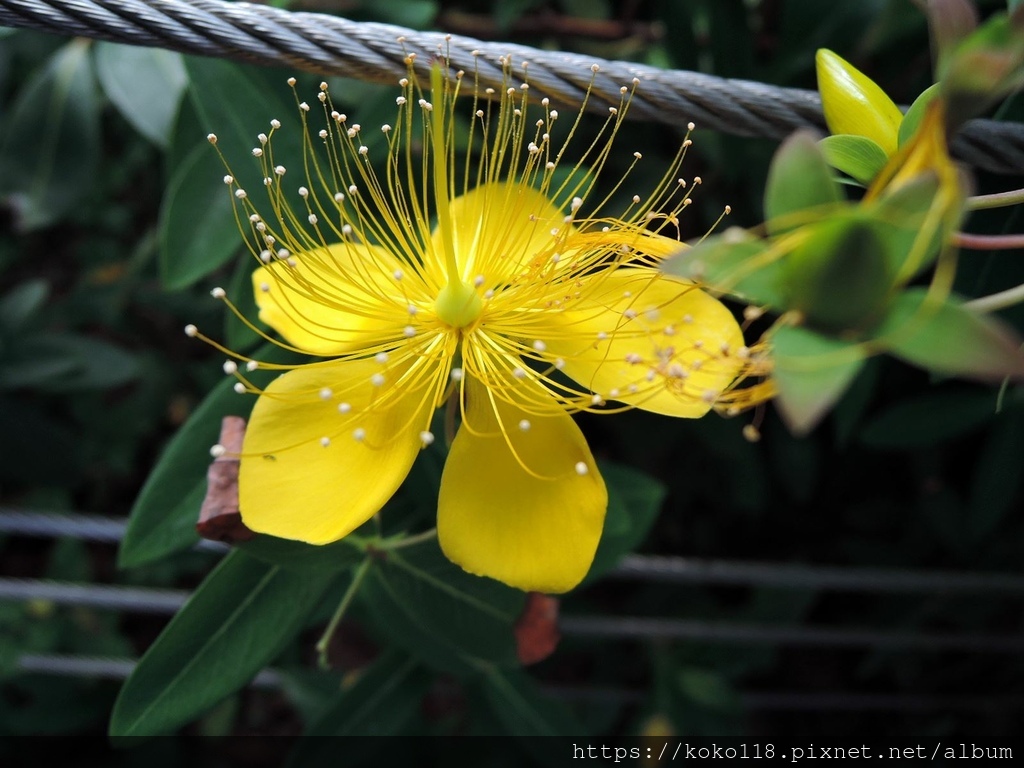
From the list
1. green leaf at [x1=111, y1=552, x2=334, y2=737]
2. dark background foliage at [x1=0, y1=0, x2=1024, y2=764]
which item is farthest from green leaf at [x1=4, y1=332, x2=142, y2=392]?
green leaf at [x1=111, y1=552, x2=334, y2=737]

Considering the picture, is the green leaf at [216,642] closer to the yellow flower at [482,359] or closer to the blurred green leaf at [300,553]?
the blurred green leaf at [300,553]

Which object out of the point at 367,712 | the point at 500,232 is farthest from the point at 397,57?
the point at 367,712

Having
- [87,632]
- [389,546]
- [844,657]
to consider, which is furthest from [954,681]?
[87,632]

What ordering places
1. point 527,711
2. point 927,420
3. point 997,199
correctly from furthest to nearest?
1. point 927,420
2. point 527,711
3. point 997,199

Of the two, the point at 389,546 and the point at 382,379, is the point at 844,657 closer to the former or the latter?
the point at 389,546

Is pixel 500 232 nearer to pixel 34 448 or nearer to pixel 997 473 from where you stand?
pixel 997 473

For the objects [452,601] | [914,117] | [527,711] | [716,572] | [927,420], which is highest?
[914,117]
